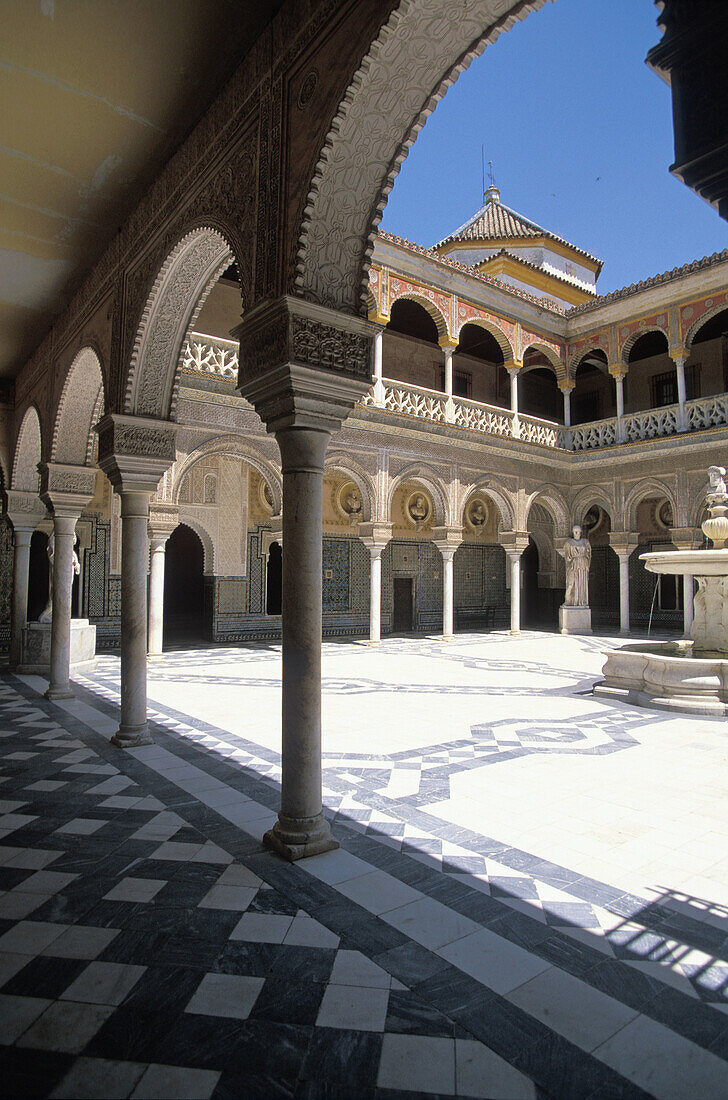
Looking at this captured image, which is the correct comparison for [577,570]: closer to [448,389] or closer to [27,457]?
[448,389]

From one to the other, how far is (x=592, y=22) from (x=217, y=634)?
38.6 ft

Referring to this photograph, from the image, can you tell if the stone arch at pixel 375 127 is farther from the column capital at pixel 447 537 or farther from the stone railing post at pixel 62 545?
the column capital at pixel 447 537

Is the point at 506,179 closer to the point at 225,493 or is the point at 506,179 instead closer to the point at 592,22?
the point at 225,493

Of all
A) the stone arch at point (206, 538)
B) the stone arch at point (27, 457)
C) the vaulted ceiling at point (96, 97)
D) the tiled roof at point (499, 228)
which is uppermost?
the tiled roof at point (499, 228)

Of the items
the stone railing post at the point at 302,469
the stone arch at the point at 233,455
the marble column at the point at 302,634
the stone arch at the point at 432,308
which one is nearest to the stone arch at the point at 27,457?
the stone arch at the point at 233,455

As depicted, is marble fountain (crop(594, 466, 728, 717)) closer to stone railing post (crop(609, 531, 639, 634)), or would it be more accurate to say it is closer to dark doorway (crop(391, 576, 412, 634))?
stone railing post (crop(609, 531, 639, 634))

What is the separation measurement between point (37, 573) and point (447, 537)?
8201mm

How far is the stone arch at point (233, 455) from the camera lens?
10703 mm

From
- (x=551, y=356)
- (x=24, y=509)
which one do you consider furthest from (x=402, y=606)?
(x=24, y=509)

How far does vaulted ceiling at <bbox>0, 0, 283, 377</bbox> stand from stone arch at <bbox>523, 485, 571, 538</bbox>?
12.8m

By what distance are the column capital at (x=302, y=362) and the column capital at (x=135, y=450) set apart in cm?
209

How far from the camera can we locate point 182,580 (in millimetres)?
16359

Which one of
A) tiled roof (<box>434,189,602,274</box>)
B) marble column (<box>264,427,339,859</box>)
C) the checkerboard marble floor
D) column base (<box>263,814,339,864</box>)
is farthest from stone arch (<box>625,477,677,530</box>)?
column base (<box>263,814,339,864</box>)

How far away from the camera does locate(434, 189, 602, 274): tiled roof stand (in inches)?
795
